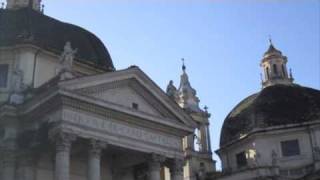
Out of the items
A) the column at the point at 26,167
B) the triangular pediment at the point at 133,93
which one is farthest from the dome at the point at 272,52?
the column at the point at 26,167

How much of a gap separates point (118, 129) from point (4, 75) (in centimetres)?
875

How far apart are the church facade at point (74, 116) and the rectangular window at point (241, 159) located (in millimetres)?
18616

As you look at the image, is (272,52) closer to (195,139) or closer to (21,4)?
(195,139)

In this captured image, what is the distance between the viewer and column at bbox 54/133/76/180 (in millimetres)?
25000

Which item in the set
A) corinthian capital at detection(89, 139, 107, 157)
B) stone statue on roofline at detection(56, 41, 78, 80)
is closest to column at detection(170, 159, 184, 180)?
corinthian capital at detection(89, 139, 107, 157)

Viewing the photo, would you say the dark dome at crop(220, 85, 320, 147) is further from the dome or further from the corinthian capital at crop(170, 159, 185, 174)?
the corinthian capital at crop(170, 159, 185, 174)

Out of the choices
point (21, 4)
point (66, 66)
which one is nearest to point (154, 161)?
point (66, 66)

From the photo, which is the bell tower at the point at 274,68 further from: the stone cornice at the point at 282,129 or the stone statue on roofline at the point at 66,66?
the stone statue on roofline at the point at 66,66

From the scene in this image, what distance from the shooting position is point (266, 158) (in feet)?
158

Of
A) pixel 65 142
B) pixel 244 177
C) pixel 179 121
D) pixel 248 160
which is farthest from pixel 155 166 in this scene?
pixel 248 160

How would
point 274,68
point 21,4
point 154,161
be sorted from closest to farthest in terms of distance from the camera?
point 154,161, point 21,4, point 274,68

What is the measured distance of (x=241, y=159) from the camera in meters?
50.7

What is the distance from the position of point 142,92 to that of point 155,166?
4.04 metres

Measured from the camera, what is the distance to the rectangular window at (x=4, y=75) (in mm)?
32219
